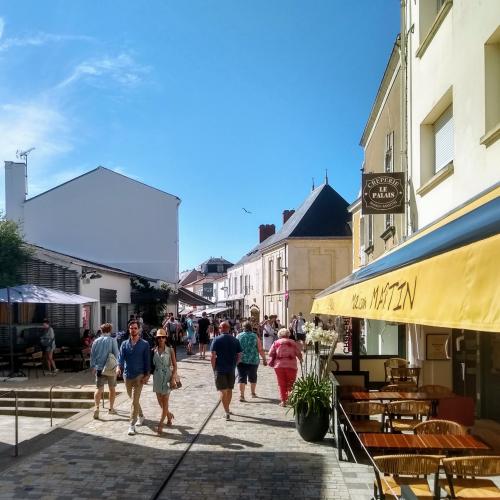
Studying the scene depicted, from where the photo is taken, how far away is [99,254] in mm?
31594

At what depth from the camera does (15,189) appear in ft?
102

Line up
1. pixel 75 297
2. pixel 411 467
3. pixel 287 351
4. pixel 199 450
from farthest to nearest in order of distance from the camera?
pixel 75 297
pixel 287 351
pixel 199 450
pixel 411 467

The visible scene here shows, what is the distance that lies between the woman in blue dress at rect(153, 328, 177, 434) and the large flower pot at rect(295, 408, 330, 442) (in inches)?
86.1

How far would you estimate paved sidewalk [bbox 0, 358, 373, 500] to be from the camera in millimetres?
6004

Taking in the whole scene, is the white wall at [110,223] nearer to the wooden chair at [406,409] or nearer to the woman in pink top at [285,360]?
the woman in pink top at [285,360]

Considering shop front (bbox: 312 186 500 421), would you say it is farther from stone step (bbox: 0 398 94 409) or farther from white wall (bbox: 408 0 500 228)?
stone step (bbox: 0 398 94 409)

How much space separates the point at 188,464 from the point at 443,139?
6.62 m

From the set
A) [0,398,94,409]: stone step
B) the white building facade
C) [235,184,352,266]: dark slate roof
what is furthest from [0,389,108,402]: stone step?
[235,184,352,266]: dark slate roof

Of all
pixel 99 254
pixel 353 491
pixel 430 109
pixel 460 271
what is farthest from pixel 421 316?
pixel 99 254

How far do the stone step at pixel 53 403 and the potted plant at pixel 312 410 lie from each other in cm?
540

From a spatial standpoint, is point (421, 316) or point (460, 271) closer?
point (460, 271)

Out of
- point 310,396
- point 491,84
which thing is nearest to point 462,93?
point 491,84

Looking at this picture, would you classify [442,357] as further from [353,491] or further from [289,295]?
[289,295]

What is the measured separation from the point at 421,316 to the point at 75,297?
14397 mm
